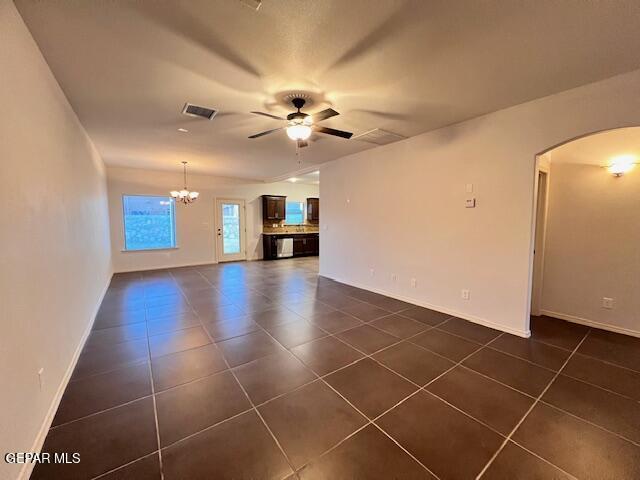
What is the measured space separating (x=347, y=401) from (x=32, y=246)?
234cm

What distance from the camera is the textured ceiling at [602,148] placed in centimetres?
292

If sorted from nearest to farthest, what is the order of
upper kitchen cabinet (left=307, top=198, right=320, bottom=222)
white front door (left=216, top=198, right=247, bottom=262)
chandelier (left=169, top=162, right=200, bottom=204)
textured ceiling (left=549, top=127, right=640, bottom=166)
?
textured ceiling (left=549, top=127, right=640, bottom=166), chandelier (left=169, top=162, right=200, bottom=204), white front door (left=216, top=198, right=247, bottom=262), upper kitchen cabinet (left=307, top=198, right=320, bottom=222)

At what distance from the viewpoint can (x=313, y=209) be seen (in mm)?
10016

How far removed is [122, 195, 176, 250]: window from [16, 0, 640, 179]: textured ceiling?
401cm

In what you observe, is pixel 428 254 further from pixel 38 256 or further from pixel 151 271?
pixel 151 271

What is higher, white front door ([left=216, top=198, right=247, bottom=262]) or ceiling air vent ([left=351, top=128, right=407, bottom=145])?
ceiling air vent ([left=351, top=128, right=407, bottom=145])

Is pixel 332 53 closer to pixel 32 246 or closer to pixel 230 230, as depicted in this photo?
pixel 32 246

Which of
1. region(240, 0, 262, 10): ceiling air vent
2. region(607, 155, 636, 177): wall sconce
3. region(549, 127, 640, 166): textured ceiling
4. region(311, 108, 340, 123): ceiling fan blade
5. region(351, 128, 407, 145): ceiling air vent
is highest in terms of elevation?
region(351, 128, 407, 145): ceiling air vent

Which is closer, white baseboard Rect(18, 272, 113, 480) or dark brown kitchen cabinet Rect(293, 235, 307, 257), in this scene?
white baseboard Rect(18, 272, 113, 480)

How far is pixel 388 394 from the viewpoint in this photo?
207 centimetres

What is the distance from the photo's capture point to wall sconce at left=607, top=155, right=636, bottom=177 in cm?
302

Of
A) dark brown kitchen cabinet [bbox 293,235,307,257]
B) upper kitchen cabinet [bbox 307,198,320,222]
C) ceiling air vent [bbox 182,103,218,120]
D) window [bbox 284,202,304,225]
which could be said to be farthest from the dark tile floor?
upper kitchen cabinet [bbox 307,198,320,222]

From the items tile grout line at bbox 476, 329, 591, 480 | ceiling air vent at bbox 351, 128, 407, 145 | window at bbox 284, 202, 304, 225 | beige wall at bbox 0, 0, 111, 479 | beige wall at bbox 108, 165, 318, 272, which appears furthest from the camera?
window at bbox 284, 202, 304, 225

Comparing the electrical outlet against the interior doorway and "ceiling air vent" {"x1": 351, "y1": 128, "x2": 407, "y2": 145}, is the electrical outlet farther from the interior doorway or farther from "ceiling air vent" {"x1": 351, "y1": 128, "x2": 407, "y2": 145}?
"ceiling air vent" {"x1": 351, "y1": 128, "x2": 407, "y2": 145}
